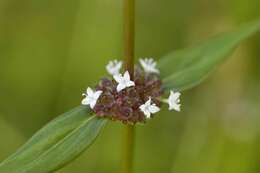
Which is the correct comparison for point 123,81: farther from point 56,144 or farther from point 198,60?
point 198,60

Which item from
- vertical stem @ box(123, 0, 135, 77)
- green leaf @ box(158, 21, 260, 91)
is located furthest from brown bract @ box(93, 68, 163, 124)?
green leaf @ box(158, 21, 260, 91)

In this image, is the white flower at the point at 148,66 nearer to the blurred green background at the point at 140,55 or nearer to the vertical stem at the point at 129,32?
the vertical stem at the point at 129,32

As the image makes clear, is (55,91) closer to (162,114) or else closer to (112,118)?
(162,114)

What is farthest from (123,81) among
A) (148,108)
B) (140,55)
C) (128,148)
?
Answer: (140,55)

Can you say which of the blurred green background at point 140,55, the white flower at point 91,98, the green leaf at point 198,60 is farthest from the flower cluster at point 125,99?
the blurred green background at point 140,55

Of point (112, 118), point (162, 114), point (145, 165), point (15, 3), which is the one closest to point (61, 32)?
point (15, 3)

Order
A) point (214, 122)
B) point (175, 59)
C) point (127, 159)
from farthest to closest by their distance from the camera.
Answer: point (214, 122) < point (175, 59) < point (127, 159)
